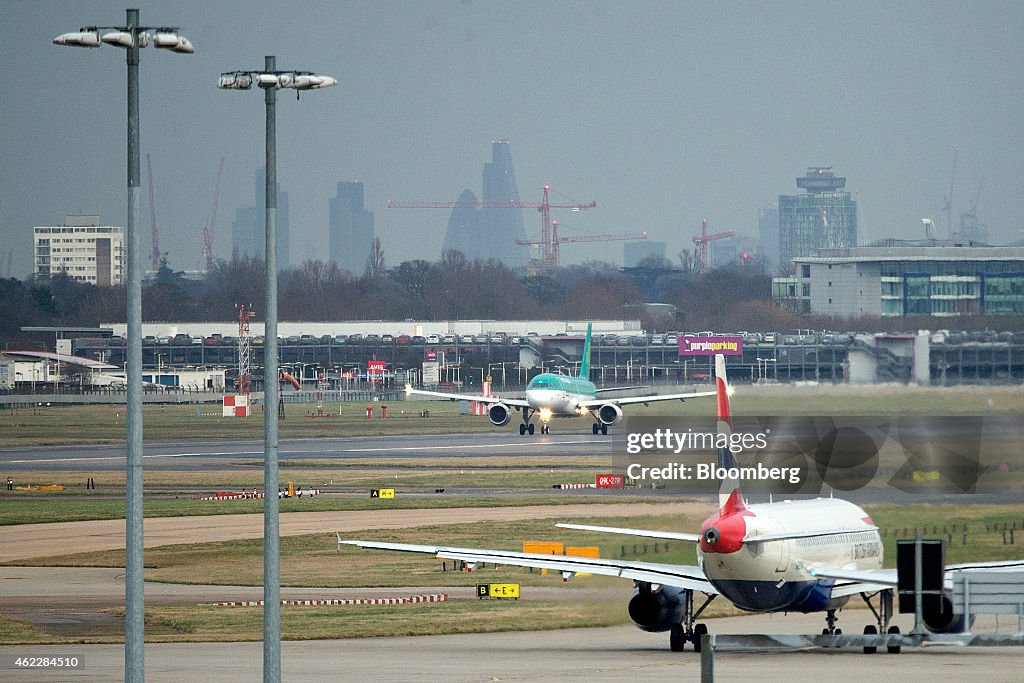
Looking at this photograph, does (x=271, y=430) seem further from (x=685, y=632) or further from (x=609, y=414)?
(x=609, y=414)

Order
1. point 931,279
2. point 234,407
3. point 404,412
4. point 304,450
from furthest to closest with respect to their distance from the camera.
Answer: point 931,279, point 404,412, point 234,407, point 304,450

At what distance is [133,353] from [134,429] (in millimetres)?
1189

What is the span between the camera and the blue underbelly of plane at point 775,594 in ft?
115

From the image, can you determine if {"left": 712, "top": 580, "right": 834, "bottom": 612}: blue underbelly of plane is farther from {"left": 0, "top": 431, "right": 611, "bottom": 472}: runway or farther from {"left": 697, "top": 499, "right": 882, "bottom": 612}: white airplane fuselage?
{"left": 0, "top": 431, "right": 611, "bottom": 472}: runway

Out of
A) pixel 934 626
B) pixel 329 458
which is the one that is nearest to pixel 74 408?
pixel 329 458

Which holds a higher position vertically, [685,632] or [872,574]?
[872,574]

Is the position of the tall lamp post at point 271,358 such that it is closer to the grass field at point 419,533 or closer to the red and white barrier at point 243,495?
the grass field at point 419,533

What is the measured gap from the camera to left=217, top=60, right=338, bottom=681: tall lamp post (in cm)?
2572

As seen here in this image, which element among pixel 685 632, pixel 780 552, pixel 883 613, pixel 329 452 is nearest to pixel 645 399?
pixel 329 452

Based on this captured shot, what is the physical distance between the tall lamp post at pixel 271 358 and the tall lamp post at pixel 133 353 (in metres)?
2.08

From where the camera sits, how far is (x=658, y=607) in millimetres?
37625

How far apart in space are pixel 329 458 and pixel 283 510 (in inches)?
1239

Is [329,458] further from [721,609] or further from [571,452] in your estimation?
[721,609]

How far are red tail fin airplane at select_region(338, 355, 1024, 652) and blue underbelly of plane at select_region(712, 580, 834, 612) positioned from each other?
0.07 ft
